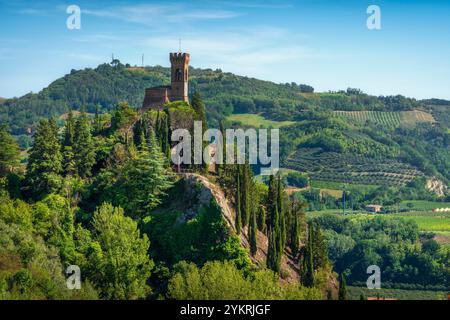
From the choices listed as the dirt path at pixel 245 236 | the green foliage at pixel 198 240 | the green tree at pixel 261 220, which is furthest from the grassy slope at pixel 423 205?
the green foliage at pixel 198 240

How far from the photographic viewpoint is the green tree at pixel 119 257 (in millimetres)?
63734

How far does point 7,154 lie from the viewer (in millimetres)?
78438

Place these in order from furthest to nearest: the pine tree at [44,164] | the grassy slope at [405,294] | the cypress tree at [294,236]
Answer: the grassy slope at [405,294], the cypress tree at [294,236], the pine tree at [44,164]

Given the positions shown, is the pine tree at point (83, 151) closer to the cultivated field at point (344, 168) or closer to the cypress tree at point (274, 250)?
the cypress tree at point (274, 250)

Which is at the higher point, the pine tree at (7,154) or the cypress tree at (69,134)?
the cypress tree at (69,134)

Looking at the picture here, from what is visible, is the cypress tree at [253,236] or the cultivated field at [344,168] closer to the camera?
the cypress tree at [253,236]

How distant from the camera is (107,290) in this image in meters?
63.3

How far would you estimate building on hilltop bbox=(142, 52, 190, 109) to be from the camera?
85.8 m

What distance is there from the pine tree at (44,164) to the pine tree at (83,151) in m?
1.80

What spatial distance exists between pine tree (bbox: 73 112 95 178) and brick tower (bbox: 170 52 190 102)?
1193 centimetres

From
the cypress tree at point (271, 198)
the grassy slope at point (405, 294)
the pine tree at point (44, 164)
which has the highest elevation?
the pine tree at point (44, 164)

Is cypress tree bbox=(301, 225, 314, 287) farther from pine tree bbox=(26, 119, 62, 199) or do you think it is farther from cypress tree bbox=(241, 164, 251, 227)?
pine tree bbox=(26, 119, 62, 199)
